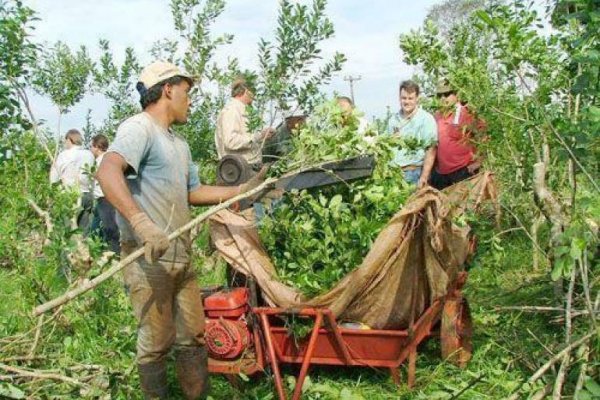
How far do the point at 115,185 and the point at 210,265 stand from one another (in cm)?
387

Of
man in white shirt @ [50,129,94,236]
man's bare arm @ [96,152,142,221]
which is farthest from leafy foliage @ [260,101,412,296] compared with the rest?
man in white shirt @ [50,129,94,236]

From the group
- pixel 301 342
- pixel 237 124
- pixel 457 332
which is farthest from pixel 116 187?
pixel 237 124

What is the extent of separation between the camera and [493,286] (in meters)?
6.27

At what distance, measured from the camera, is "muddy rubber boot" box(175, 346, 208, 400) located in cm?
395

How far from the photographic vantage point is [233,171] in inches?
183

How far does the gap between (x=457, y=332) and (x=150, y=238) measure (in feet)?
7.46

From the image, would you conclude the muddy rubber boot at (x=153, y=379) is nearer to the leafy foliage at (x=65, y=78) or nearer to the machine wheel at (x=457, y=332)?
the machine wheel at (x=457, y=332)

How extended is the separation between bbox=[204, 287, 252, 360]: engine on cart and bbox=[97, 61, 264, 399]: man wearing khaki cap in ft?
0.93

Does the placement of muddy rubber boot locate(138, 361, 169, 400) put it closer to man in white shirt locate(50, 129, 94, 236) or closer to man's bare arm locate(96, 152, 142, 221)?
man's bare arm locate(96, 152, 142, 221)

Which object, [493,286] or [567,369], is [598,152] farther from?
[493,286]

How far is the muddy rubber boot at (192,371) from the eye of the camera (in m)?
3.95

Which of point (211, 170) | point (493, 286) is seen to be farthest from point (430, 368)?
point (211, 170)

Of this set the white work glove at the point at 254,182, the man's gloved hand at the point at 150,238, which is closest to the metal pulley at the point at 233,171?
the white work glove at the point at 254,182

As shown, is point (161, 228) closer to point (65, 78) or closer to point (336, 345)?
point (336, 345)
